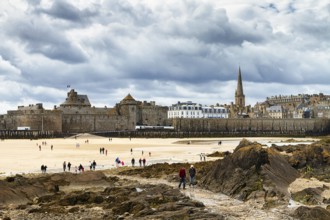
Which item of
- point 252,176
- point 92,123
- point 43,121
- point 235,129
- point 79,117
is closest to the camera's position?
point 252,176

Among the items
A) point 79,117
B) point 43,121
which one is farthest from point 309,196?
point 79,117

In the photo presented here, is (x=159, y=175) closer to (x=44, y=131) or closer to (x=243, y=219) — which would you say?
(x=243, y=219)

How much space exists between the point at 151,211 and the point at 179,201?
1.95 m

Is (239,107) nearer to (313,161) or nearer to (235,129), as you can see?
(235,129)

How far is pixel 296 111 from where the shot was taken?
465 ft

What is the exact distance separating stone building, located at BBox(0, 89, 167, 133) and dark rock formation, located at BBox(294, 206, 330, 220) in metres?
82.9

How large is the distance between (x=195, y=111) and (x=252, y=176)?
122 metres

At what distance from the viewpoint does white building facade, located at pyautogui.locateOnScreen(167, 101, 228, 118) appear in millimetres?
140125

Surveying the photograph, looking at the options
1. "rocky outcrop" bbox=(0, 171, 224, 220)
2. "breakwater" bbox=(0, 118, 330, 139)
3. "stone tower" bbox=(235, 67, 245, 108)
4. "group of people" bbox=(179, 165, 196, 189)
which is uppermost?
"stone tower" bbox=(235, 67, 245, 108)

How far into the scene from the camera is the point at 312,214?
13.5 m

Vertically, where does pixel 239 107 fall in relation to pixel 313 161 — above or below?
above

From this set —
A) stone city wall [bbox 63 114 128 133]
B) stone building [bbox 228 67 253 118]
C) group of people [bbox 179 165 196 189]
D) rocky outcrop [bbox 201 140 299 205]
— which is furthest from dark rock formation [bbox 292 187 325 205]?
stone building [bbox 228 67 253 118]

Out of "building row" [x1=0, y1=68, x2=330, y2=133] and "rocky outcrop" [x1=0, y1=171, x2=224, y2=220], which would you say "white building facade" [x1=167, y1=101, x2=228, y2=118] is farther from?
"rocky outcrop" [x1=0, y1=171, x2=224, y2=220]

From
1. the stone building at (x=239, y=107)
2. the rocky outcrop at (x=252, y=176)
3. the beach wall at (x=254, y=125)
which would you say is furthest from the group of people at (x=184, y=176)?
the stone building at (x=239, y=107)
